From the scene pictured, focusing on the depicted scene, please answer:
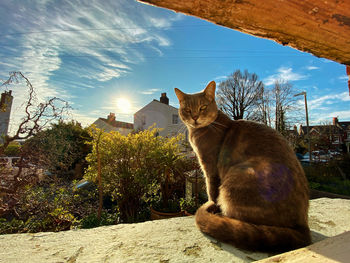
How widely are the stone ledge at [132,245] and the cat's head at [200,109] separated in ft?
3.71

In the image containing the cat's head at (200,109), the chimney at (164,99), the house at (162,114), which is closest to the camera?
the cat's head at (200,109)

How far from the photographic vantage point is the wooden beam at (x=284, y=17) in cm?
97

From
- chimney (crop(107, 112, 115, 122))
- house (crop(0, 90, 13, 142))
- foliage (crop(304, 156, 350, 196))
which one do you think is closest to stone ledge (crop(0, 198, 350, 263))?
house (crop(0, 90, 13, 142))

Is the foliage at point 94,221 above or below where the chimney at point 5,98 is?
below

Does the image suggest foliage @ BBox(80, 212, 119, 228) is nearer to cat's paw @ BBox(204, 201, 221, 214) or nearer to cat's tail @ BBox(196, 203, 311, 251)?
cat's paw @ BBox(204, 201, 221, 214)

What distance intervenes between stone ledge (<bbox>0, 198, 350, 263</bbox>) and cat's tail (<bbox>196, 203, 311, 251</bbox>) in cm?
5

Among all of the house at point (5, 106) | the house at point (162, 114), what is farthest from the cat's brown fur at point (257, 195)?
the house at point (162, 114)

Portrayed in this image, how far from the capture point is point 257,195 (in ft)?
4.55

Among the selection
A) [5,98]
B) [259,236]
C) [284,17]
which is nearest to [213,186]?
[259,236]

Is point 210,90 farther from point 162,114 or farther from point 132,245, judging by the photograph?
point 162,114

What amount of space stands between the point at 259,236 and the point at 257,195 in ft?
0.91

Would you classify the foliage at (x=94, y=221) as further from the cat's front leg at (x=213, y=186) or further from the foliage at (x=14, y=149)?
the cat's front leg at (x=213, y=186)

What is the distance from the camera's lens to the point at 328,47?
133cm

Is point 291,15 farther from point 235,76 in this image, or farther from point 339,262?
point 235,76
